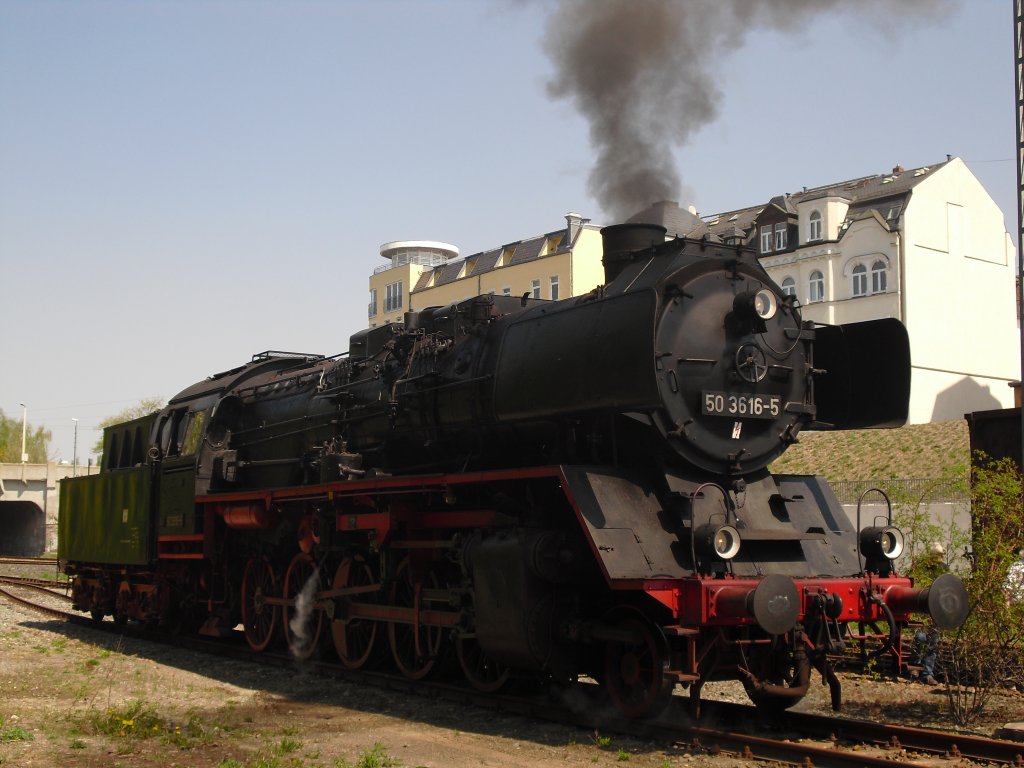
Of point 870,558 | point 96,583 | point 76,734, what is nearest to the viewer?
point 76,734

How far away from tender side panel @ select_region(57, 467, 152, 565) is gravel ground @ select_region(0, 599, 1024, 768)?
3.13 m

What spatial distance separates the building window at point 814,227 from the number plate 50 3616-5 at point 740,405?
127ft

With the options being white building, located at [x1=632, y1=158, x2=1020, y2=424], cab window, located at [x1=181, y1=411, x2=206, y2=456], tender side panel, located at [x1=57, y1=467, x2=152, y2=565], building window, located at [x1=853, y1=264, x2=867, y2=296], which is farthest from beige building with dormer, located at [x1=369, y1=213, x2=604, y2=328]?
cab window, located at [x1=181, y1=411, x2=206, y2=456]

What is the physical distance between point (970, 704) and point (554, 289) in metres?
40.9

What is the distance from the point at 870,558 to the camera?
9438 mm

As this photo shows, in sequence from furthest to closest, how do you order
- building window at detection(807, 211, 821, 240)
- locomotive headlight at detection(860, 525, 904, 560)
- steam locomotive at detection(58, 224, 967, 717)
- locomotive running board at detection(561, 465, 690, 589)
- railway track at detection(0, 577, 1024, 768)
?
building window at detection(807, 211, 821, 240), locomotive headlight at detection(860, 525, 904, 560), steam locomotive at detection(58, 224, 967, 717), locomotive running board at detection(561, 465, 690, 589), railway track at detection(0, 577, 1024, 768)

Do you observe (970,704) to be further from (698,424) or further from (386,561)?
(386,561)

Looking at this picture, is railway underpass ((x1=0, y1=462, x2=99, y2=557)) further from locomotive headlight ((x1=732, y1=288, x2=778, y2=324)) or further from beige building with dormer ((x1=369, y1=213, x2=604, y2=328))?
locomotive headlight ((x1=732, y1=288, x2=778, y2=324))

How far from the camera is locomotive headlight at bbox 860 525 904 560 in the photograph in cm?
930

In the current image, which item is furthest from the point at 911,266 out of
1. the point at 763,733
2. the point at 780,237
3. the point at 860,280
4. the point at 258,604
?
the point at 763,733

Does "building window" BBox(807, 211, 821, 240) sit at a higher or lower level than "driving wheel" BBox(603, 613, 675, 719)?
higher

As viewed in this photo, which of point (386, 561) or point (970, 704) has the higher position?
point (386, 561)

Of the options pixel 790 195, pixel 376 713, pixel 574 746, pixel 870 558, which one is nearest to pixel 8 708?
pixel 376 713

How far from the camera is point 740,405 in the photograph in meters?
9.06
